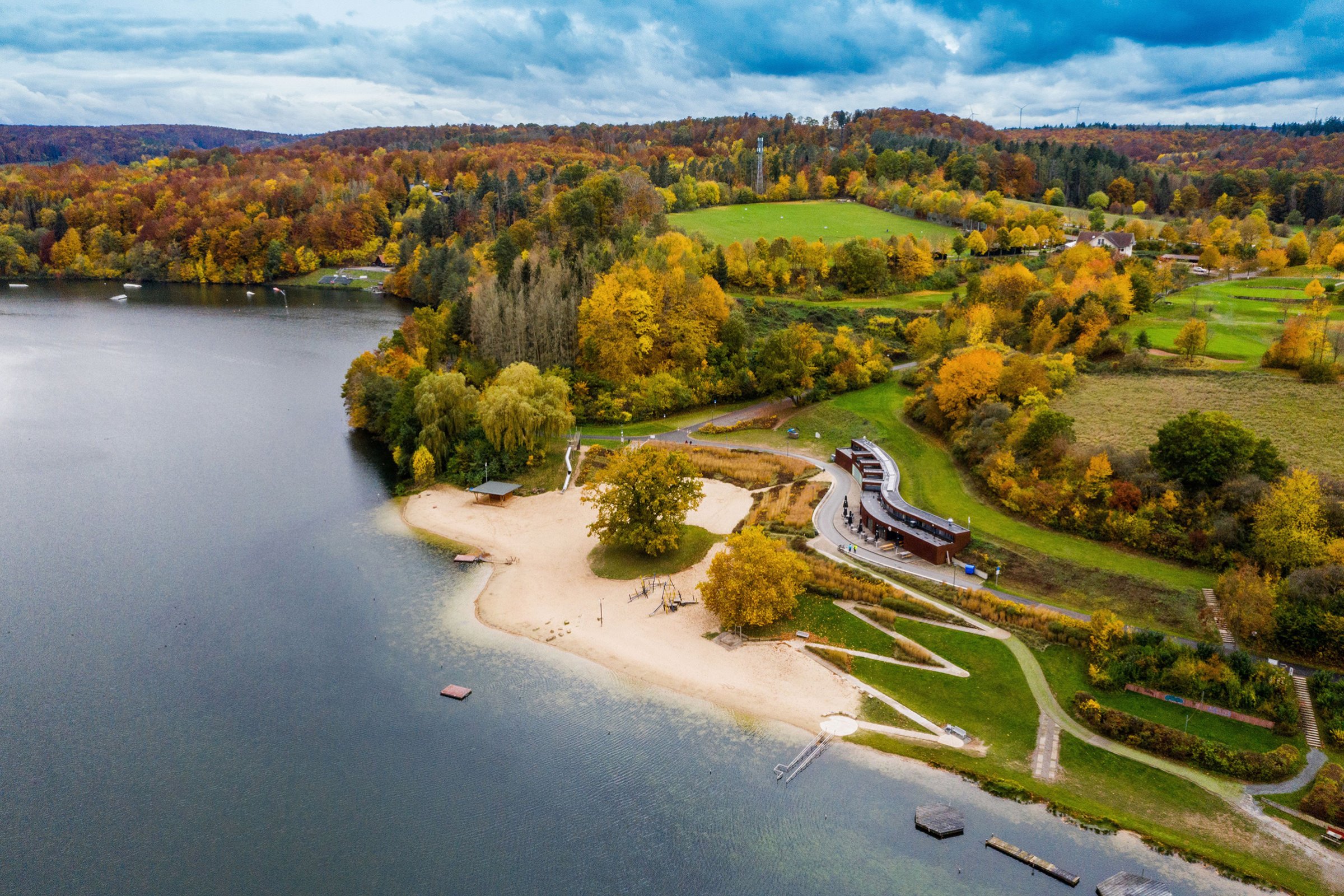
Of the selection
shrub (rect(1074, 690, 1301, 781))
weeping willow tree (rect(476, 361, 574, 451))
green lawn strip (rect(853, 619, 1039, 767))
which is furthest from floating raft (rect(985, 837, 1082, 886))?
weeping willow tree (rect(476, 361, 574, 451))

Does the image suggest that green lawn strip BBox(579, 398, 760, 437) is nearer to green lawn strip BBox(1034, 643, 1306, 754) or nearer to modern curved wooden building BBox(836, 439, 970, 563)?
modern curved wooden building BBox(836, 439, 970, 563)

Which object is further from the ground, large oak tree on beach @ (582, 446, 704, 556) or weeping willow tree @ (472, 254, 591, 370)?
weeping willow tree @ (472, 254, 591, 370)

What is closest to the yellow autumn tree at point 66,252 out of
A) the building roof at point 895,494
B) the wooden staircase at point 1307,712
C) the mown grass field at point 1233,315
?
the building roof at point 895,494

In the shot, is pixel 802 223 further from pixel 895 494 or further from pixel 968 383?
pixel 895 494

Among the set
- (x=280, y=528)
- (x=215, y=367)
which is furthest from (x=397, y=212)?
(x=280, y=528)

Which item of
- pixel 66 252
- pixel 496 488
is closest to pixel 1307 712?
pixel 496 488

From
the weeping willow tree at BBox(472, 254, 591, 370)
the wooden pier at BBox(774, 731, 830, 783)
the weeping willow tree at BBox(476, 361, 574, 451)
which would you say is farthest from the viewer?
the weeping willow tree at BBox(472, 254, 591, 370)
